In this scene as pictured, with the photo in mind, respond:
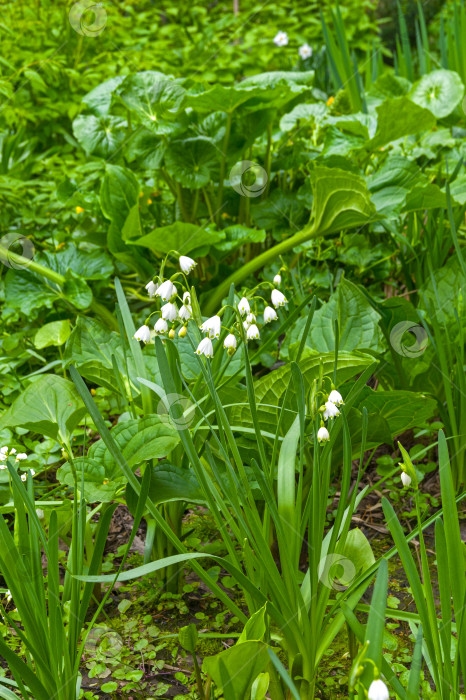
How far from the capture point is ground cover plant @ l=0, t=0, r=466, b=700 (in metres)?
1.10

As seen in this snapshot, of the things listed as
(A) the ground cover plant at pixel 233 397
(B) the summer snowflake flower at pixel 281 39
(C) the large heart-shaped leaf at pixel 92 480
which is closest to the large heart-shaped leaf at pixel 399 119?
(A) the ground cover plant at pixel 233 397

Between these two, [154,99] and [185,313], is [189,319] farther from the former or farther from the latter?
[154,99]

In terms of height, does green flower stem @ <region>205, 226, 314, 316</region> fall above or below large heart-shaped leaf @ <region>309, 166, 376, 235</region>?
below

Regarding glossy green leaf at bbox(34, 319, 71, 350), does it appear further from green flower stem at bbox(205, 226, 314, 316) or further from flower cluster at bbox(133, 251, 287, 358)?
flower cluster at bbox(133, 251, 287, 358)

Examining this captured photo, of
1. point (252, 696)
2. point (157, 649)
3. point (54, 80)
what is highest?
point (54, 80)

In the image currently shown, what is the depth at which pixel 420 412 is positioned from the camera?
1488 millimetres

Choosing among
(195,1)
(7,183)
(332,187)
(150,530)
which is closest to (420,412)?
(150,530)

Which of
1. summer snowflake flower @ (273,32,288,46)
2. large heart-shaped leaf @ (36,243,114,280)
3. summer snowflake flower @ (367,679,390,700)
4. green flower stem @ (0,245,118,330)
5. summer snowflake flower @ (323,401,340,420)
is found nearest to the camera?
summer snowflake flower @ (367,679,390,700)

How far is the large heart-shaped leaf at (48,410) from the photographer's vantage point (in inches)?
55.1

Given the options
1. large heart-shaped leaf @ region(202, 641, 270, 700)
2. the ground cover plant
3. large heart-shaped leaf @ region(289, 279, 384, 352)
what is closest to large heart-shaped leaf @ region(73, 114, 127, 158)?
the ground cover plant

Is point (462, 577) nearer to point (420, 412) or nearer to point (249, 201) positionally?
point (420, 412)

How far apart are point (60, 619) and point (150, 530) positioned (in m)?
0.39

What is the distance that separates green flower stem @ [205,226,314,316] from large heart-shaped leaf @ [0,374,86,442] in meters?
0.81

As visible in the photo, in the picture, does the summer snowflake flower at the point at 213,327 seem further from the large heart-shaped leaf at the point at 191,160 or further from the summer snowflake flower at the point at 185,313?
the large heart-shaped leaf at the point at 191,160
